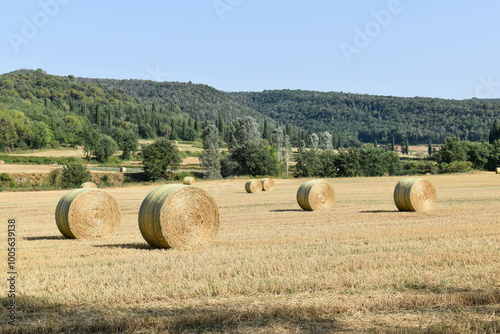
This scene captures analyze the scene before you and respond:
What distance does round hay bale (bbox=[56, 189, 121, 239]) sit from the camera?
14727 mm

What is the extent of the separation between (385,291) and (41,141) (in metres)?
117

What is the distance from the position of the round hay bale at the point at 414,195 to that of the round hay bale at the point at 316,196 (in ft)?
11.2

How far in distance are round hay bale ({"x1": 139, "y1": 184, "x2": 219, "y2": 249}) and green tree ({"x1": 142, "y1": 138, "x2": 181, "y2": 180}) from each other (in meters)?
64.3

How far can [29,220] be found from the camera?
22.4 meters

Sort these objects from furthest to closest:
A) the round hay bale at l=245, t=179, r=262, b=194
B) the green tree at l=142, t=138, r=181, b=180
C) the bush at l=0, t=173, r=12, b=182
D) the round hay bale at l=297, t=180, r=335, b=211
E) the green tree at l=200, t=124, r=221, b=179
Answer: the green tree at l=200, t=124, r=221, b=179 < the green tree at l=142, t=138, r=181, b=180 < the bush at l=0, t=173, r=12, b=182 < the round hay bale at l=245, t=179, r=262, b=194 < the round hay bale at l=297, t=180, r=335, b=211

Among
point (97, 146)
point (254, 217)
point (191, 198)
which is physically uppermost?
point (97, 146)

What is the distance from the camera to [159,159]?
77.2m

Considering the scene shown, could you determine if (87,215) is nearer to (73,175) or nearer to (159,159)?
(73,175)

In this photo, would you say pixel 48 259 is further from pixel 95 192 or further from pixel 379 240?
pixel 379 240

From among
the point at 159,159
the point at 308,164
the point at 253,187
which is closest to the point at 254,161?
the point at 308,164

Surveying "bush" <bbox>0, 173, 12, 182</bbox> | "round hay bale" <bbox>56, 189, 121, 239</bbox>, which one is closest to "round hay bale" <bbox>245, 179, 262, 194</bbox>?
"round hay bale" <bbox>56, 189, 121, 239</bbox>

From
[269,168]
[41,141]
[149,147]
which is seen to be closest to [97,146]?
[41,141]

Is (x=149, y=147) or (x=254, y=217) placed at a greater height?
(x=149, y=147)

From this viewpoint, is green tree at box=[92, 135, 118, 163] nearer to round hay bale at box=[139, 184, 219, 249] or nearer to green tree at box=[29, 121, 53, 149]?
green tree at box=[29, 121, 53, 149]
